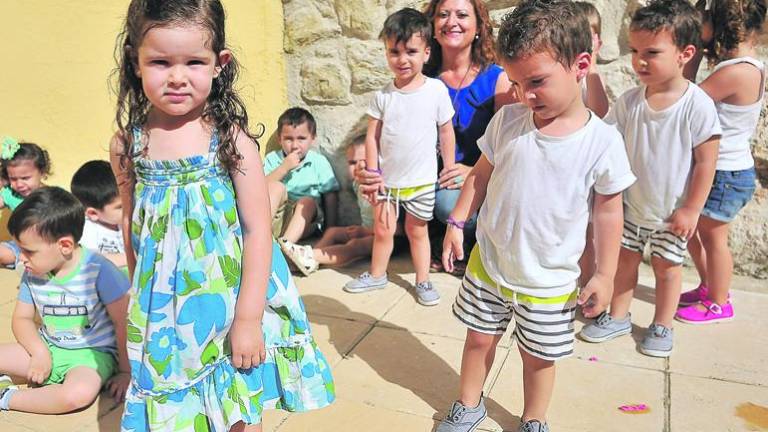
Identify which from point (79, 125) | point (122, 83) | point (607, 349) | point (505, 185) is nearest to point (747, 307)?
point (607, 349)

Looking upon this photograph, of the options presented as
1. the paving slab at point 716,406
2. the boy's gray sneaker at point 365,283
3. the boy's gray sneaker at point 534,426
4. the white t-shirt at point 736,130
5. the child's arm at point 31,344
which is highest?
the white t-shirt at point 736,130

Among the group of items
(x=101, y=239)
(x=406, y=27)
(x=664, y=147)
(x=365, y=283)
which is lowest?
(x=365, y=283)

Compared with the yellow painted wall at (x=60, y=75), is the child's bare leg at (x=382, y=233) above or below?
below

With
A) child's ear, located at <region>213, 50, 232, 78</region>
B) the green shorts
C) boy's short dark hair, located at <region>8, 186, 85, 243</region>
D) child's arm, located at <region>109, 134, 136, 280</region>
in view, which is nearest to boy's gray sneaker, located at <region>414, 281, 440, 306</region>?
the green shorts

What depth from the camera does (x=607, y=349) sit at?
2729 millimetres

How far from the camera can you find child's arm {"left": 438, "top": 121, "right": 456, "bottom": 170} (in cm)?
332

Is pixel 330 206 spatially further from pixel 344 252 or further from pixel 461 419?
pixel 461 419

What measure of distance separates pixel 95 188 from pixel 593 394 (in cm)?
258

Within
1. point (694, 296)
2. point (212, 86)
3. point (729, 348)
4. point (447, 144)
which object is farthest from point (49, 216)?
point (694, 296)

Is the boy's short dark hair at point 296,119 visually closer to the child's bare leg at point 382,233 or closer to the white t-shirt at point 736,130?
the child's bare leg at point 382,233

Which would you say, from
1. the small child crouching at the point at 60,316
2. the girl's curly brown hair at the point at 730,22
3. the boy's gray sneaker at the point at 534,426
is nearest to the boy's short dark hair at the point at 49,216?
the small child crouching at the point at 60,316

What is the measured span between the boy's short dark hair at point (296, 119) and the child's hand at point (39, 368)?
2078 mm

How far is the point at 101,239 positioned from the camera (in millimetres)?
3361

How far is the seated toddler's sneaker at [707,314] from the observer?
296cm
